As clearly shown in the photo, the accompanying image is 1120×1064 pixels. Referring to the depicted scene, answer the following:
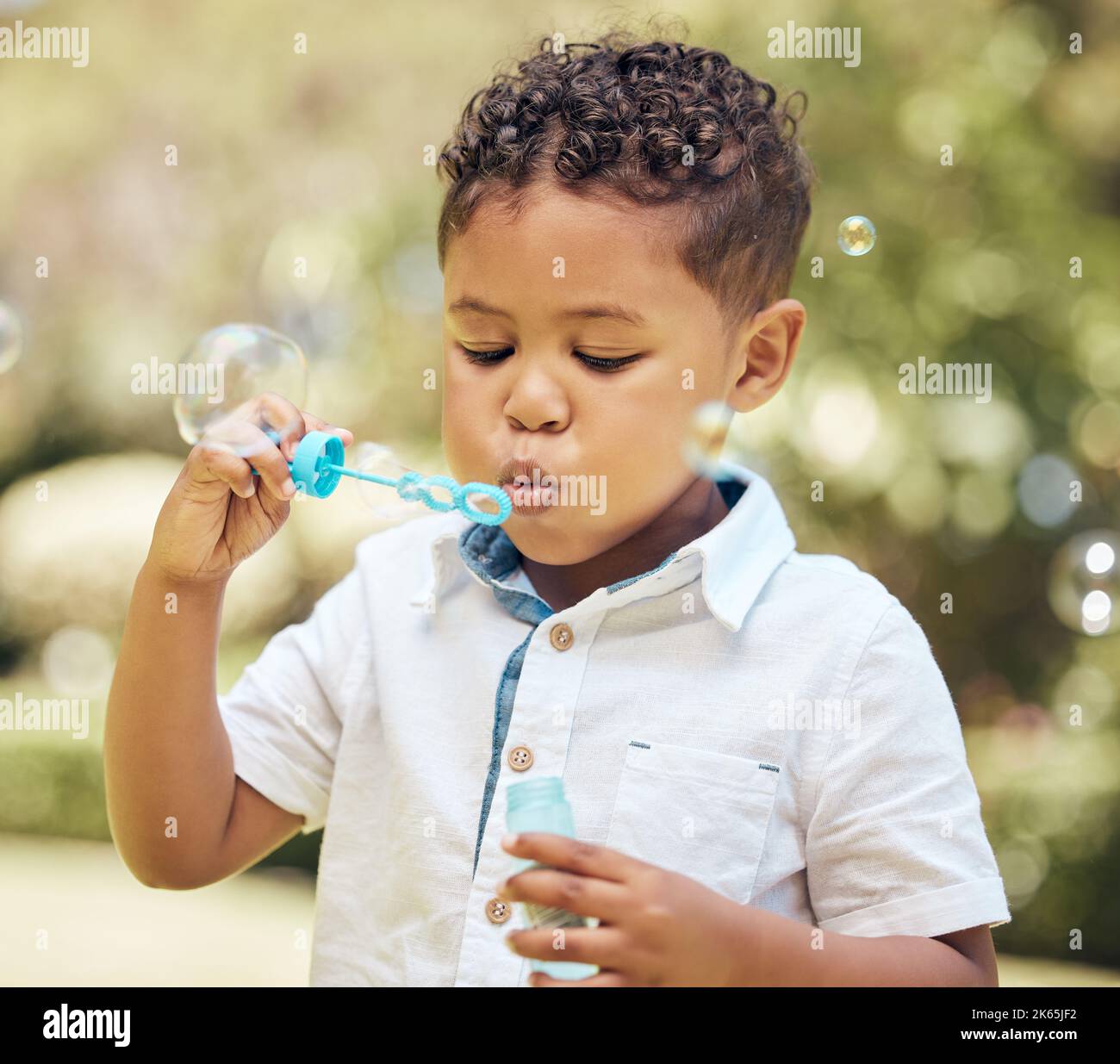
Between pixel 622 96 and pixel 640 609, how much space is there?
464 mm

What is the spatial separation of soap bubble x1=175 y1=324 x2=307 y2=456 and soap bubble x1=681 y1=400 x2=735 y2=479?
41 cm

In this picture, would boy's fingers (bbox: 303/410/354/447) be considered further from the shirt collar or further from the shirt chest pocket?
the shirt chest pocket

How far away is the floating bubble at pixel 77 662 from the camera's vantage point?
14.6ft

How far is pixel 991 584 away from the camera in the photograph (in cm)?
357

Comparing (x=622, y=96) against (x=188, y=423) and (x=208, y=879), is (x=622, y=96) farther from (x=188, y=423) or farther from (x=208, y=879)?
(x=208, y=879)

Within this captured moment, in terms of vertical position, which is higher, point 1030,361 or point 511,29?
point 511,29

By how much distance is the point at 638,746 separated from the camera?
113 cm

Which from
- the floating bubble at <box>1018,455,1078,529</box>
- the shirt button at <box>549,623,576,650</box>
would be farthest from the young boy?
the floating bubble at <box>1018,455,1078,529</box>

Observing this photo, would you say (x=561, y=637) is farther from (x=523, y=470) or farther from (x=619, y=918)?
(x=619, y=918)

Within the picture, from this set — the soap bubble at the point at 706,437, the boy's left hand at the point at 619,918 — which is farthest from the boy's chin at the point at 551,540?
the boy's left hand at the point at 619,918

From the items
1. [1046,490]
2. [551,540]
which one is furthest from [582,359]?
[1046,490]

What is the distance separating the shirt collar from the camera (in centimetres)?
117

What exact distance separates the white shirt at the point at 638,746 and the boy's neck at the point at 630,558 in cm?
4

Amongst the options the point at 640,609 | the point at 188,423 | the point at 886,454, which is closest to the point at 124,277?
the point at 886,454
